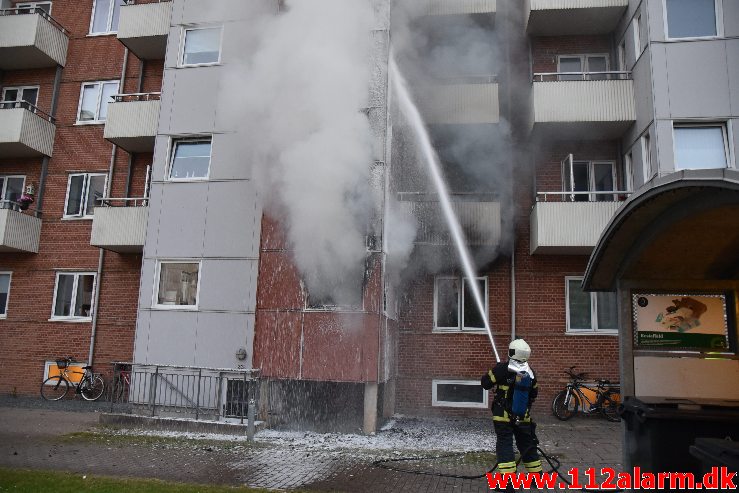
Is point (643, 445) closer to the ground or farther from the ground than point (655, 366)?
closer to the ground

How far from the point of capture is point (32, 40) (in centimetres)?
1477

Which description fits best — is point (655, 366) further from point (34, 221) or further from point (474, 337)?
point (34, 221)

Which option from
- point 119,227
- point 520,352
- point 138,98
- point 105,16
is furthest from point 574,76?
point 105,16

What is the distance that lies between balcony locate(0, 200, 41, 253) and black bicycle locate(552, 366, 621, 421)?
42.4 feet

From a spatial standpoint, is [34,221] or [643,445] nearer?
[643,445]

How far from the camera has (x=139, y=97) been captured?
1490cm

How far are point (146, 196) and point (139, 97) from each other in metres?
2.84

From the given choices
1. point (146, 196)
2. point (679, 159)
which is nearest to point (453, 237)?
point (679, 159)

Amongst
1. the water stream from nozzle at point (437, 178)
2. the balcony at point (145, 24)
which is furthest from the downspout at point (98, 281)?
the water stream from nozzle at point (437, 178)

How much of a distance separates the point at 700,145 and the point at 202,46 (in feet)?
33.7

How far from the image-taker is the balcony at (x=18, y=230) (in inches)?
547

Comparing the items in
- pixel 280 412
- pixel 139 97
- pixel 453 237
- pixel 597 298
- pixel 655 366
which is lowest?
pixel 280 412

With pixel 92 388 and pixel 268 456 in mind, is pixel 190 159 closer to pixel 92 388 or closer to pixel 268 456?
pixel 92 388

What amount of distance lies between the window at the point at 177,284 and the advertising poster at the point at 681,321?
8.24 meters
